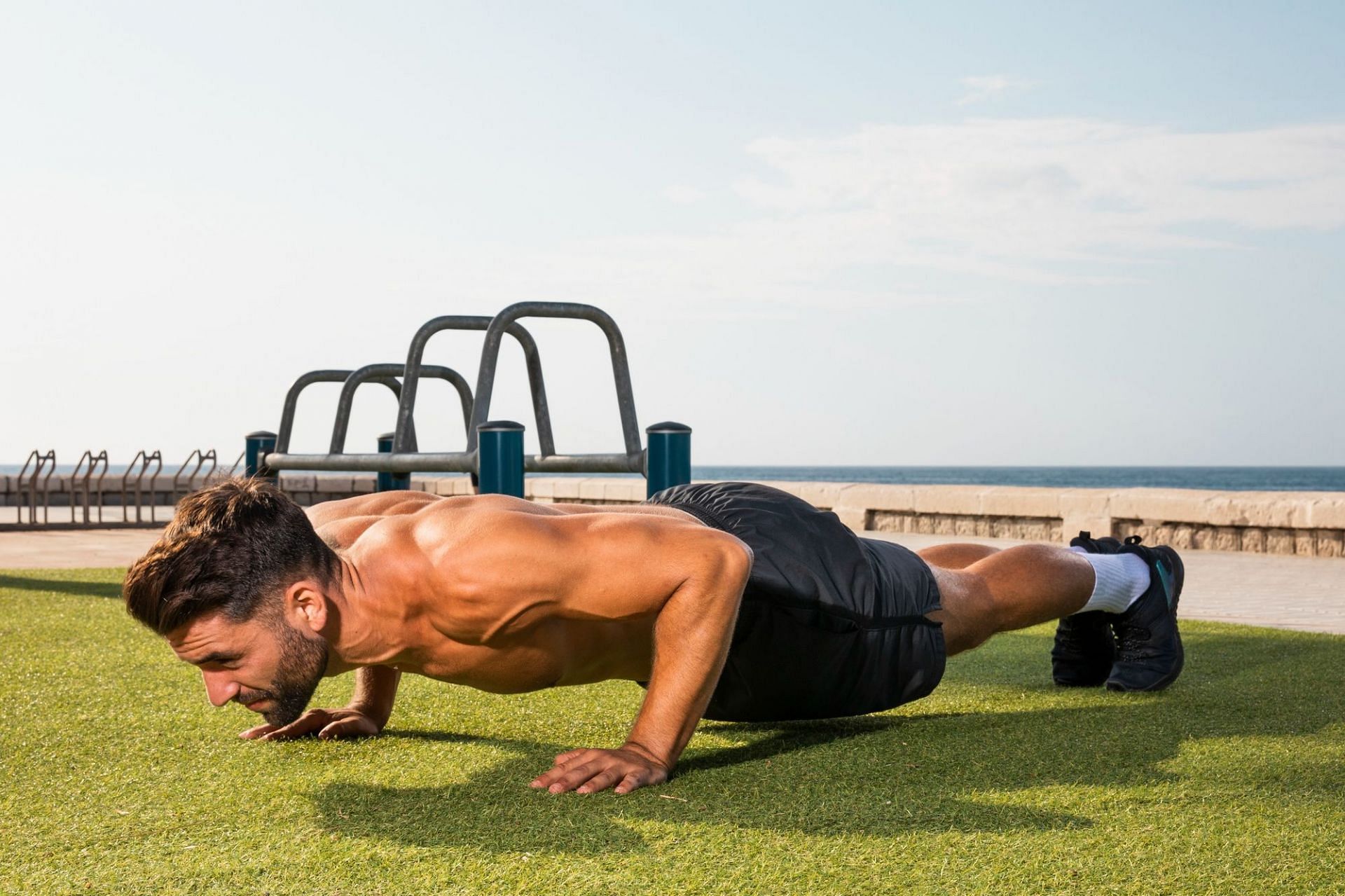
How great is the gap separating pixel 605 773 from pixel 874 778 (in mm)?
614

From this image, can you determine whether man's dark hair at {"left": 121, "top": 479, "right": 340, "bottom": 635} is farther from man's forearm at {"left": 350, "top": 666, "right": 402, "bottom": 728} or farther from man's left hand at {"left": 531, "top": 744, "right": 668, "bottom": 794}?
man's forearm at {"left": 350, "top": 666, "right": 402, "bottom": 728}

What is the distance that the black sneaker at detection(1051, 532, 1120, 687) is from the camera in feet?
12.9

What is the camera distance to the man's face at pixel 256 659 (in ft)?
7.29

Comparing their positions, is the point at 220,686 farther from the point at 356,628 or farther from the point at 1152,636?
the point at 1152,636

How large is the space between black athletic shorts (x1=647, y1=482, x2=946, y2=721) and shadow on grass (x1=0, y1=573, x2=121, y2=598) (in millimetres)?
5257

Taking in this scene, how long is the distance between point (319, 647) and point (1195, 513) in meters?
10.2

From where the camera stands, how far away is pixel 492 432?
14.3 feet

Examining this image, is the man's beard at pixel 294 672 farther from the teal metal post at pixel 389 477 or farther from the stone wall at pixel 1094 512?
the stone wall at pixel 1094 512

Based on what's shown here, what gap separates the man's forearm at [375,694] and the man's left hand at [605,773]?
0.85 metres

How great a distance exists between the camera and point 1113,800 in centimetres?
245

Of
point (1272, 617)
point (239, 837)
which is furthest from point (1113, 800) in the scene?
point (1272, 617)

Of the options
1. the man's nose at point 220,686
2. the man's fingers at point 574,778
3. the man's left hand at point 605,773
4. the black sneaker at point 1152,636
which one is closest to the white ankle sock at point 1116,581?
the black sneaker at point 1152,636

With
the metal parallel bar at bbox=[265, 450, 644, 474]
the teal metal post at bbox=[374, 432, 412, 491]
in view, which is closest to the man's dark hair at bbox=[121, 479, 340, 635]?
the metal parallel bar at bbox=[265, 450, 644, 474]

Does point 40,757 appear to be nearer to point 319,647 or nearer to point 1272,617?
point 319,647
